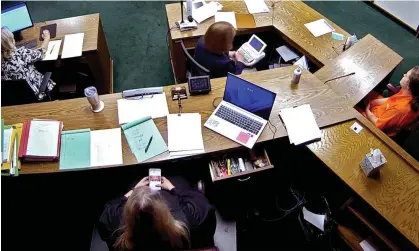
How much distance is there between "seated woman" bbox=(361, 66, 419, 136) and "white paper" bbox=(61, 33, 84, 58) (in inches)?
93.9

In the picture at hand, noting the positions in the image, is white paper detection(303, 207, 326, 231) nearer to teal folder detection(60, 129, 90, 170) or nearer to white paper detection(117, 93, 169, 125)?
white paper detection(117, 93, 169, 125)

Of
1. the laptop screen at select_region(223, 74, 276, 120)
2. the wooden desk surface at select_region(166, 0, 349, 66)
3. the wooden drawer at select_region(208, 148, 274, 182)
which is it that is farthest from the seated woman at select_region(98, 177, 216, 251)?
the wooden desk surface at select_region(166, 0, 349, 66)

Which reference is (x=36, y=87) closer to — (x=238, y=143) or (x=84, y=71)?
(x=84, y=71)

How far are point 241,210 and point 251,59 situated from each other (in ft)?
4.17

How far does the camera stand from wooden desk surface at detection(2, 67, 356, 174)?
6.98ft

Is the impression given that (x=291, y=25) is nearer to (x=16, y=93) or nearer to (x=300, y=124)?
(x=300, y=124)

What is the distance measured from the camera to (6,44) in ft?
8.24

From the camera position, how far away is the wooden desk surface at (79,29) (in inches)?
115

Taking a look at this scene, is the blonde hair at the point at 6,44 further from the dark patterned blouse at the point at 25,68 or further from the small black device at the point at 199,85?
A: the small black device at the point at 199,85

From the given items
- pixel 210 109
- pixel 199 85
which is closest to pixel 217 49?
pixel 199 85

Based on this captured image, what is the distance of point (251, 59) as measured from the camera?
2.89 m

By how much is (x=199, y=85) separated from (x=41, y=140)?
106 cm

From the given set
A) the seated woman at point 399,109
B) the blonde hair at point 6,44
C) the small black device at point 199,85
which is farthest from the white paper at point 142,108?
the seated woman at point 399,109

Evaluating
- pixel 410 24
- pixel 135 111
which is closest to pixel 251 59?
pixel 135 111
